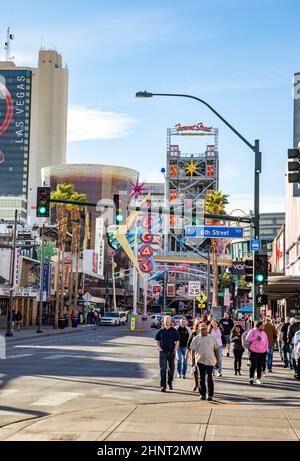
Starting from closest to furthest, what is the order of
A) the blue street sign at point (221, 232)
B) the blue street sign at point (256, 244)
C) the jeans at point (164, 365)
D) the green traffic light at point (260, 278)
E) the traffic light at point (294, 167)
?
1. the jeans at point (164, 365)
2. the traffic light at point (294, 167)
3. the green traffic light at point (260, 278)
4. the blue street sign at point (256, 244)
5. the blue street sign at point (221, 232)

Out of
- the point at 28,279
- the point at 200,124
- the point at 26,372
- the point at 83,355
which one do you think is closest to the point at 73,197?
the point at 28,279

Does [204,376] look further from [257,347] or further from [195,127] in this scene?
[195,127]

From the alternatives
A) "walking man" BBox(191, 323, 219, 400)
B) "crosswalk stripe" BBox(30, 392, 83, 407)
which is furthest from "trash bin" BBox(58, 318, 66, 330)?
"walking man" BBox(191, 323, 219, 400)

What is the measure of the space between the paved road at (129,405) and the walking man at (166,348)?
418 millimetres

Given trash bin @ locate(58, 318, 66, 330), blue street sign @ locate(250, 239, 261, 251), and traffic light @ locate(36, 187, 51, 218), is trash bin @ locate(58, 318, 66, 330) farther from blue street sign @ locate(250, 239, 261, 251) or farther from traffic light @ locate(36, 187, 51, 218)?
blue street sign @ locate(250, 239, 261, 251)

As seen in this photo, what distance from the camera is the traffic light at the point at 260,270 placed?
24258 mm

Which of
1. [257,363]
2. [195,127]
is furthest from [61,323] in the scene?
[195,127]

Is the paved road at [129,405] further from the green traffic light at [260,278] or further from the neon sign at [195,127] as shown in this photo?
the neon sign at [195,127]

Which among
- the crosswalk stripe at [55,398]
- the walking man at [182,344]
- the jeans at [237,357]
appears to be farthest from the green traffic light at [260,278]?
the crosswalk stripe at [55,398]

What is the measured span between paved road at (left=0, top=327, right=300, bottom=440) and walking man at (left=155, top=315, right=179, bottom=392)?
0.42 meters

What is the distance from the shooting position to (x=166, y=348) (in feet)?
58.0

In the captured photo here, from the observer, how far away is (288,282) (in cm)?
2975
